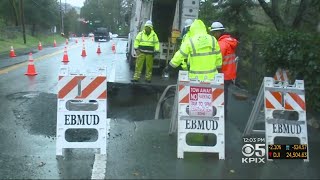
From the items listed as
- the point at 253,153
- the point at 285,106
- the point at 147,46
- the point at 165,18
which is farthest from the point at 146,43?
the point at 253,153

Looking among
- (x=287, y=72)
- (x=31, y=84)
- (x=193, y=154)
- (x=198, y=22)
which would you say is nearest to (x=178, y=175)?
(x=193, y=154)

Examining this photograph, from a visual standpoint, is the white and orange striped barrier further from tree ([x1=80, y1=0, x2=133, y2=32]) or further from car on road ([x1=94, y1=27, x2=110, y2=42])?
tree ([x1=80, y1=0, x2=133, y2=32])

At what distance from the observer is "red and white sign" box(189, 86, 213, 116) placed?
6.72 meters

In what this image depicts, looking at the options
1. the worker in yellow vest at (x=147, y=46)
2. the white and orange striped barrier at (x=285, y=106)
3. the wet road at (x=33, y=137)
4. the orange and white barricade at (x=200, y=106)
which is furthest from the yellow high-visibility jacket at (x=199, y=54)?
the worker in yellow vest at (x=147, y=46)

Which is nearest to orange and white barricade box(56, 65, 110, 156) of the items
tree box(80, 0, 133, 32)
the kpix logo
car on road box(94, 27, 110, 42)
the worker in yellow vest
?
the kpix logo

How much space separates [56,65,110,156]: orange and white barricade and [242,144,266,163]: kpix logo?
203 cm

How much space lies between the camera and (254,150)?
6.76m

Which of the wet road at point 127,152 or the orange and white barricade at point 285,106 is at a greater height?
the orange and white barricade at point 285,106

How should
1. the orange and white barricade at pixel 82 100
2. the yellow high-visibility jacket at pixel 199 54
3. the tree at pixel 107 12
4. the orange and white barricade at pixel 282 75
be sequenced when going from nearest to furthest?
the orange and white barricade at pixel 82 100 → the yellow high-visibility jacket at pixel 199 54 → the orange and white barricade at pixel 282 75 → the tree at pixel 107 12

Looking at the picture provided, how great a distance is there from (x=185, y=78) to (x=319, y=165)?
2229mm

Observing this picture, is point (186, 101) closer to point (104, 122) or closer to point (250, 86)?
point (104, 122)

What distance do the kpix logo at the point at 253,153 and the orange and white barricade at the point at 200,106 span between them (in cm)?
46

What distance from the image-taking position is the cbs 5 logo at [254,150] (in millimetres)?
6637

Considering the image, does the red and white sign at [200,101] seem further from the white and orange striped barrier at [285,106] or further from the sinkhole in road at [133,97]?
the sinkhole in road at [133,97]
